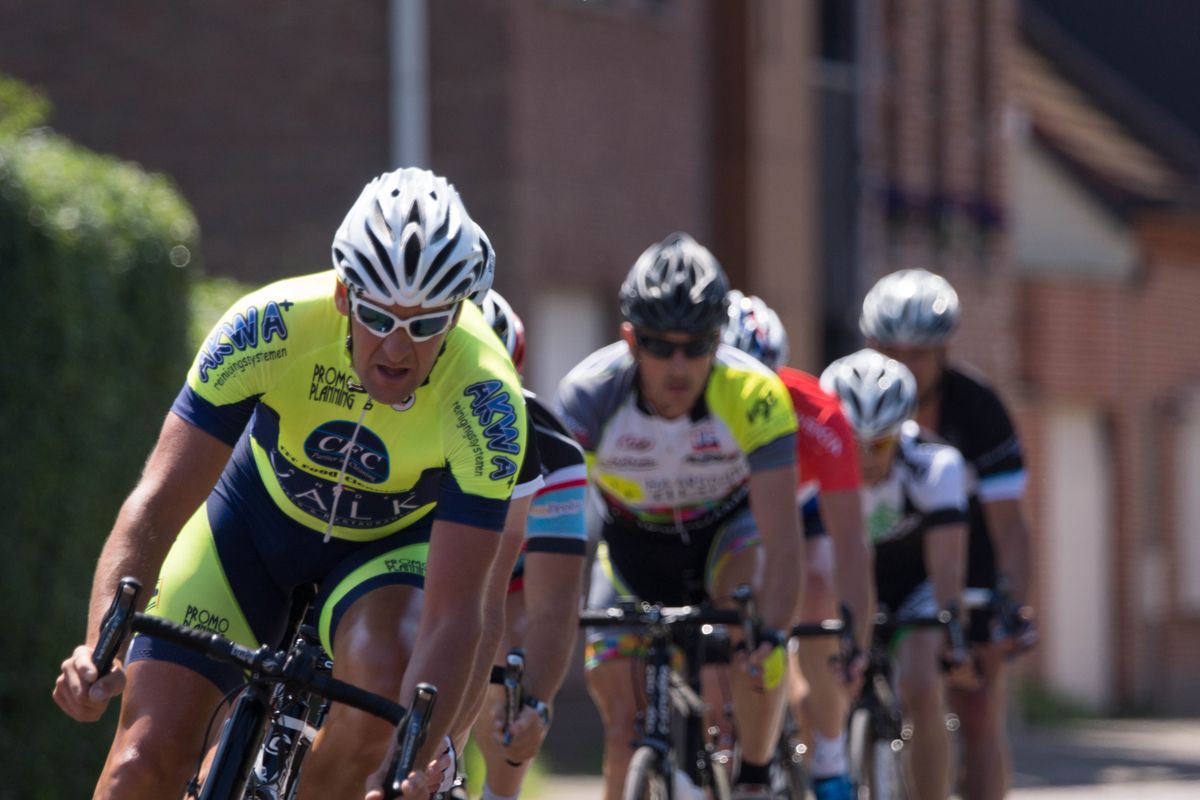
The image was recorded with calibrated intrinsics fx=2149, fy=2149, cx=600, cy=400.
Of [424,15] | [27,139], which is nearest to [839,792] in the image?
[27,139]

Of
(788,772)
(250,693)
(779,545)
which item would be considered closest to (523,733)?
(250,693)

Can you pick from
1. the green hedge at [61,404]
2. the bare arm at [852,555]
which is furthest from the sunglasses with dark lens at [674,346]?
the green hedge at [61,404]

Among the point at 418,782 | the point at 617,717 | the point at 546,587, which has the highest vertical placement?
the point at 546,587

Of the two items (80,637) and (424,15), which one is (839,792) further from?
(424,15)

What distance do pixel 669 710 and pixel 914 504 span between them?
209 cm

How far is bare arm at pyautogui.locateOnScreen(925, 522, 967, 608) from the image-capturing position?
828cm

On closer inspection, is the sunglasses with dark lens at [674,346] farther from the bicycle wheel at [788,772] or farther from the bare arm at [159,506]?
the bare arm at [159,506]

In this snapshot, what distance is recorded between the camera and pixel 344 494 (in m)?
5.29

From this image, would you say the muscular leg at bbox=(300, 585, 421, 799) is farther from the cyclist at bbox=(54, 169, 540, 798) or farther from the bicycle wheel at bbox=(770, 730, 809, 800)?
the bicycle wheel at bbox=(770, 730, 809, 800)

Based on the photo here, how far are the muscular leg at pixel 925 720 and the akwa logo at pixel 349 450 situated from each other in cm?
372

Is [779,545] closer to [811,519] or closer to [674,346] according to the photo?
[674,346]

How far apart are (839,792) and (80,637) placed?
3.20m

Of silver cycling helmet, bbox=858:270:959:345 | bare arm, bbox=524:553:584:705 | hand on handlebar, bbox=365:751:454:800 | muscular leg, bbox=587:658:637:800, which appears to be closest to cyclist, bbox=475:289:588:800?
bare arm, bbox=524:553:584:705

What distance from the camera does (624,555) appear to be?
7.53m
